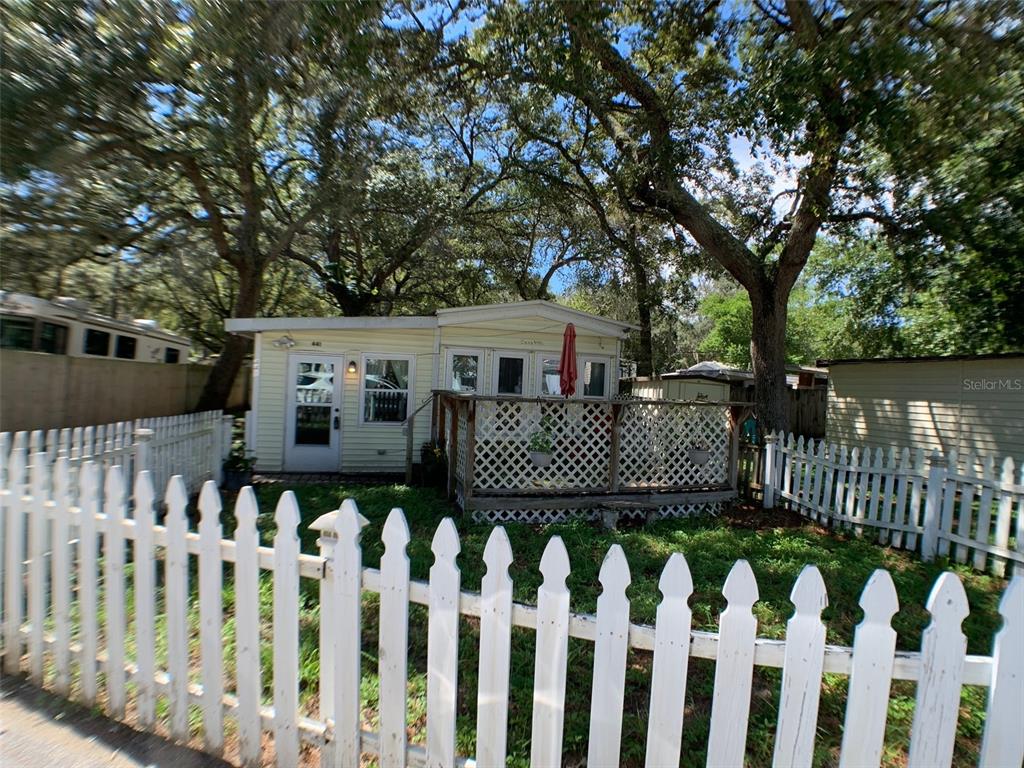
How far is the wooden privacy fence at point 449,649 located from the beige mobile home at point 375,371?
6.51 m

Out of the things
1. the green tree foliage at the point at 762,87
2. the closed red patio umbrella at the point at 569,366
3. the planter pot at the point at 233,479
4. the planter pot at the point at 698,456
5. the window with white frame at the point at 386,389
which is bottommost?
the planter pot at the point at 233,479

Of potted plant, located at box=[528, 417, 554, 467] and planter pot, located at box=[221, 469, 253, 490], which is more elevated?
potted plant, located at box=[528, 417, 554, 467]

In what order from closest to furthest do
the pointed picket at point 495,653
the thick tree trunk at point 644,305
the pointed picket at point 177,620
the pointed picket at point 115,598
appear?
the pointed picket at point 495,653, the pointed picket at point 177,620, the pointed picket at point 115,598, the thick tree trunk at point 644,305

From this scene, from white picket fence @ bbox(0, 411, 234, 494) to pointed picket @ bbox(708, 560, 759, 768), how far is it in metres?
3.15

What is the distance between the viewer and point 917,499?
16.3 feet

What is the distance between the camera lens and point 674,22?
7.46 meters

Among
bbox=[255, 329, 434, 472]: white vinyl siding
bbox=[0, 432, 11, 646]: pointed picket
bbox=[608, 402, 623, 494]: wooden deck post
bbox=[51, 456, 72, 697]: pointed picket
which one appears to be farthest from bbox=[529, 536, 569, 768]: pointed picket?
bbox=[255, 329, 434, 472]: white vinyl siding

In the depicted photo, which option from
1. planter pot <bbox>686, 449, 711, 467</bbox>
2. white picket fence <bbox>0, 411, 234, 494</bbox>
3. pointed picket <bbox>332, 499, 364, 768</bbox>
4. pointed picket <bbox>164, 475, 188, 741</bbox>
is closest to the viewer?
pointed picket <bbox>332, 499, 364, 768</bbox>

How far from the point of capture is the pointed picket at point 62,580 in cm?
229

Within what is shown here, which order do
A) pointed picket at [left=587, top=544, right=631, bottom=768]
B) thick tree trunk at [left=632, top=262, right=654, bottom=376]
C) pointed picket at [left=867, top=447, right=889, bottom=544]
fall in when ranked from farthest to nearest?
1. thick tree trunk at [left=632, top=262, right=654, bottom=376]
2. pointed picket at [left=867, top=447, right=889, bottom=544]
3. pointed picket at [left=587, top=544, right=631, bottom=768]

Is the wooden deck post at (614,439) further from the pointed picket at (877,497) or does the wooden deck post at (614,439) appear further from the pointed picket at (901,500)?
the pointed picket at (901,500)

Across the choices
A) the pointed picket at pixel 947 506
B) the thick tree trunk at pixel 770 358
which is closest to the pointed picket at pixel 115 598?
the pointed picket at pixel 947 506

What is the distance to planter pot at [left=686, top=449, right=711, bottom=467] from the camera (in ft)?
20.6

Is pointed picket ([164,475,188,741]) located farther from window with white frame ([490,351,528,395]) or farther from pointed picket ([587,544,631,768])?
window with white frame ([490,351,528,395])
